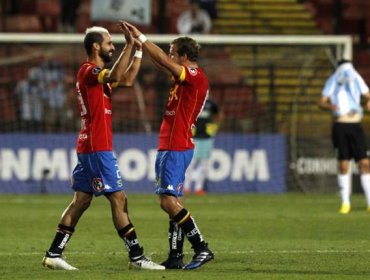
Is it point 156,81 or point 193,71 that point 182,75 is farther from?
point 156,81

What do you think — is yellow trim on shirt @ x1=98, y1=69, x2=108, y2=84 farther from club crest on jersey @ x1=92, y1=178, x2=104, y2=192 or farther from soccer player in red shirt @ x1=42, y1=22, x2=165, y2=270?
club crest on jersey @ x1=92, y1=178, x2=104, y2=192

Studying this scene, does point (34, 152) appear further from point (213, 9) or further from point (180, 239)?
point (180, 239)

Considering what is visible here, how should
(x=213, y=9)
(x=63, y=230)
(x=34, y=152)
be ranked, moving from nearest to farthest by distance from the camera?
(x=63, y=230)
(x=34, y=152)
(x=213, y=9)

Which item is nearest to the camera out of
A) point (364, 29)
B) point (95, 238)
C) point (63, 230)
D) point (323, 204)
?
point (63, 230)

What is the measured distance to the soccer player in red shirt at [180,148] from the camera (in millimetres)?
11203

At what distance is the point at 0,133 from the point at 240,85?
508 centimetres

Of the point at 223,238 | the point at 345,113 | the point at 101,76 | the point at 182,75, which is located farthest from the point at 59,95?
the point at 101,76

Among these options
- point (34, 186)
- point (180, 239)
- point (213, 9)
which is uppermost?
point (213, 9)

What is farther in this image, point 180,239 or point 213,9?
point 213,9

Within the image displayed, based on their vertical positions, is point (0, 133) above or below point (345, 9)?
below

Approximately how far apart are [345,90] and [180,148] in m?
7.81

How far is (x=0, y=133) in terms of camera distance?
23734 millimetres

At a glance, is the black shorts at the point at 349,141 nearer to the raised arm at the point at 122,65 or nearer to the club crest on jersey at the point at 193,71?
the club crest on jersey at the point at 193,71

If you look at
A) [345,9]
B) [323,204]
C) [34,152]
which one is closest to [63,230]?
[323,204]
